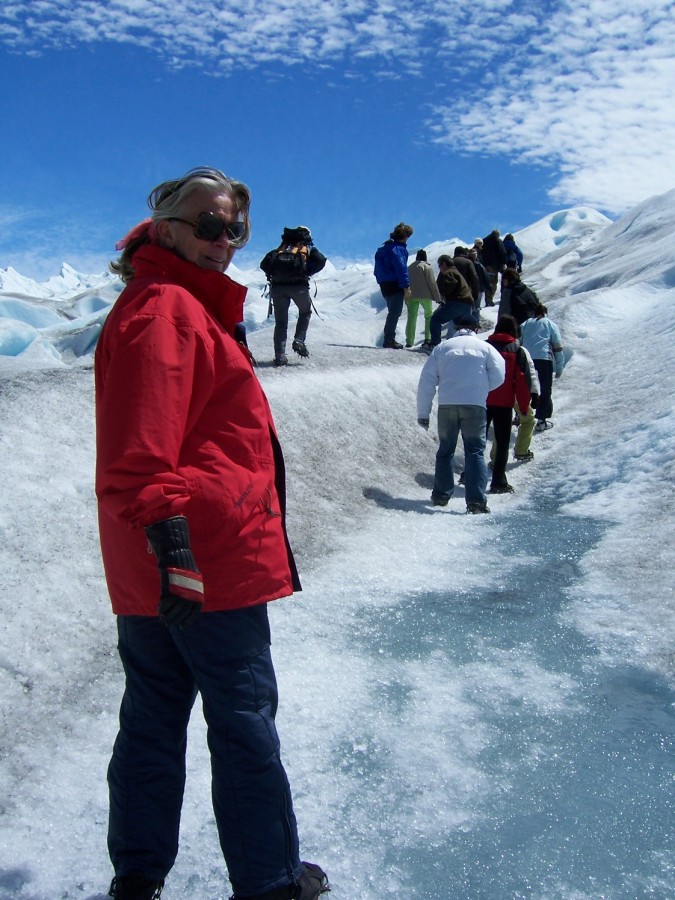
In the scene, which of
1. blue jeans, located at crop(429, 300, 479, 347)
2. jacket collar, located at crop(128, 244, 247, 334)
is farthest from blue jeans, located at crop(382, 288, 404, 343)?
jacket collar, located at crop(128, 244, 247, 334)

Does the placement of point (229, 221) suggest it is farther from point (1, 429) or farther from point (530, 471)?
point (530, 471)

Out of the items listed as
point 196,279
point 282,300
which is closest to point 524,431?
point 282,300

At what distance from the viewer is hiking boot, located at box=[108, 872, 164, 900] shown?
2.07 m

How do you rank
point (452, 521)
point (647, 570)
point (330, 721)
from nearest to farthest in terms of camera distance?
point (330, 721), point (647, 570), point (452, 521)

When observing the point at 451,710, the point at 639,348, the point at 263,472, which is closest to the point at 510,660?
the point at 451,710

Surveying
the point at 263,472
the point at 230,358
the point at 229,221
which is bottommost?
the point at 263,472

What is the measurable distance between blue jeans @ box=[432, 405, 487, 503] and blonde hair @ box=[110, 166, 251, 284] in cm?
493

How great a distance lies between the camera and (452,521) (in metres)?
6.58

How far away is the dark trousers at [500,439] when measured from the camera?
7539 millimetres

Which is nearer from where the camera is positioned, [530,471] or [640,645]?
[640,645]

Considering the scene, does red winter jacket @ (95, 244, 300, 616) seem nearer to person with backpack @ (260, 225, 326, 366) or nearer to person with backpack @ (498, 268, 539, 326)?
person with backpack @ (260, 225, 326, 366)

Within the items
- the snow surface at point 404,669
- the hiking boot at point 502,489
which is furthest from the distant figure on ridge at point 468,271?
the hiking boot at point 502,489

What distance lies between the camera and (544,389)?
31.7 feet

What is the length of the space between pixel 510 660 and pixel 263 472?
217cm
